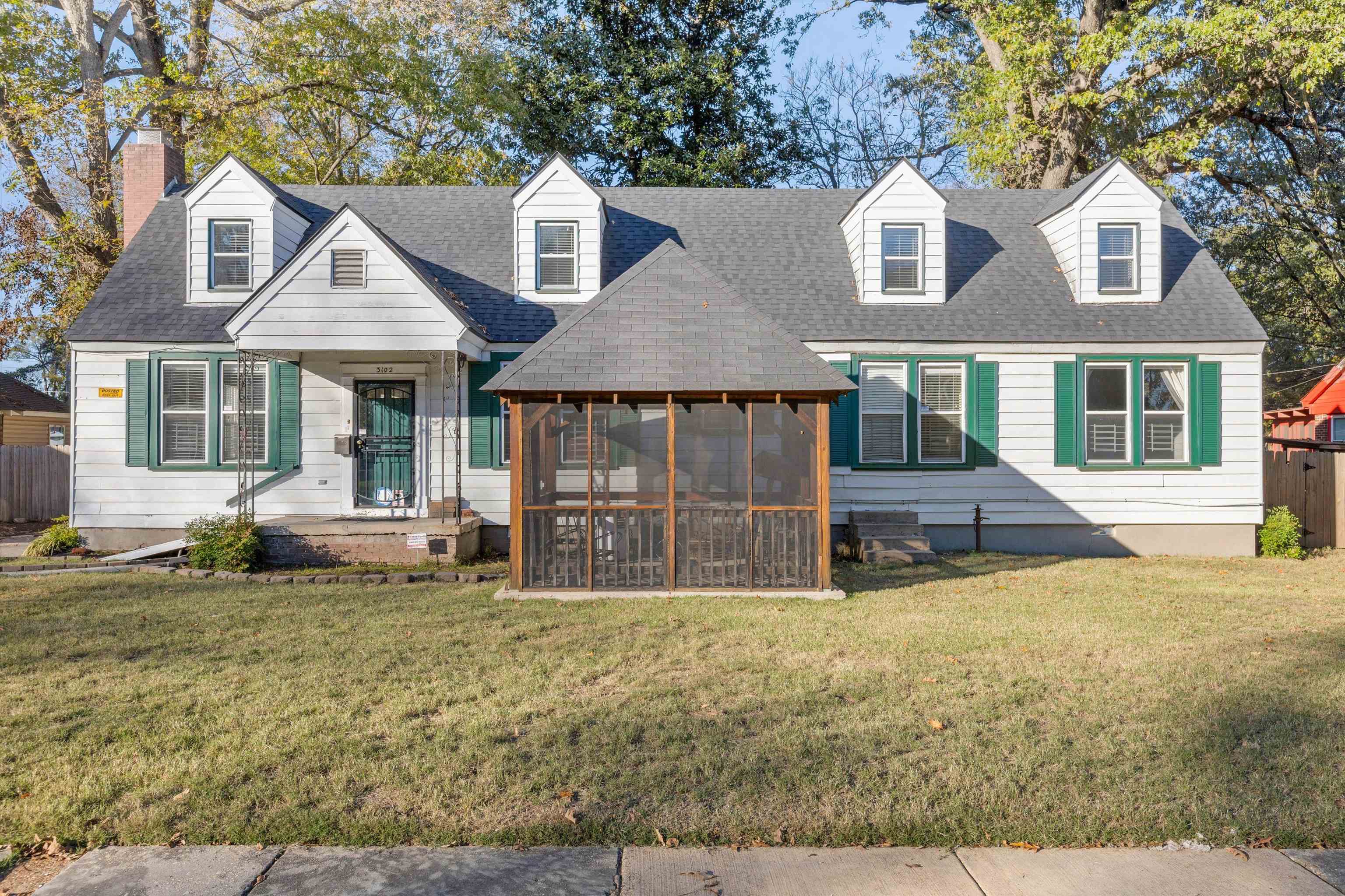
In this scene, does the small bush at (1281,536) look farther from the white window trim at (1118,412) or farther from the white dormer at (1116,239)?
the white dormer at (1116,239)

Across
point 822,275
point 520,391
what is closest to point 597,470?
point 520,391

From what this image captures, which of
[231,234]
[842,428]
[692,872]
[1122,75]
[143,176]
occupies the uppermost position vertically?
[1122,75]

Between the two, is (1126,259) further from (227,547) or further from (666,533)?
(227,547)

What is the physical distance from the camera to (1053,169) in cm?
1998

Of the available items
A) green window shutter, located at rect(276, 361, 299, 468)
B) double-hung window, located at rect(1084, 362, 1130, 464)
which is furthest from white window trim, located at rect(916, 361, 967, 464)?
green window shutter, located at rect(276, 361, 299, 468)

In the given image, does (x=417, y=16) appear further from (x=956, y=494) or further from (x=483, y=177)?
(x=956, y=494)

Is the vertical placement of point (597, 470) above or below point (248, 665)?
above

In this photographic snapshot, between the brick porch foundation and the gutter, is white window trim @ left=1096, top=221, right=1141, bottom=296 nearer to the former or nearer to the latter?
the brick porch foundation

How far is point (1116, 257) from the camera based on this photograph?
13914 millimetres

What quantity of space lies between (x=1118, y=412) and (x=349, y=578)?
39.1 ft

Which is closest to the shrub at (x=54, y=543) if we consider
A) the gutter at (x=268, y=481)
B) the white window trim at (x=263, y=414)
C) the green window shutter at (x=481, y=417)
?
the gutter at (x=268, y=481)

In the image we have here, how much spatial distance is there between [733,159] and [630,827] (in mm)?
21344

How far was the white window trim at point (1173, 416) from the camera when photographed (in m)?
13.2

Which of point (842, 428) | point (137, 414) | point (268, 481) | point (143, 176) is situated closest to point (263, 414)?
point (268, 481)
